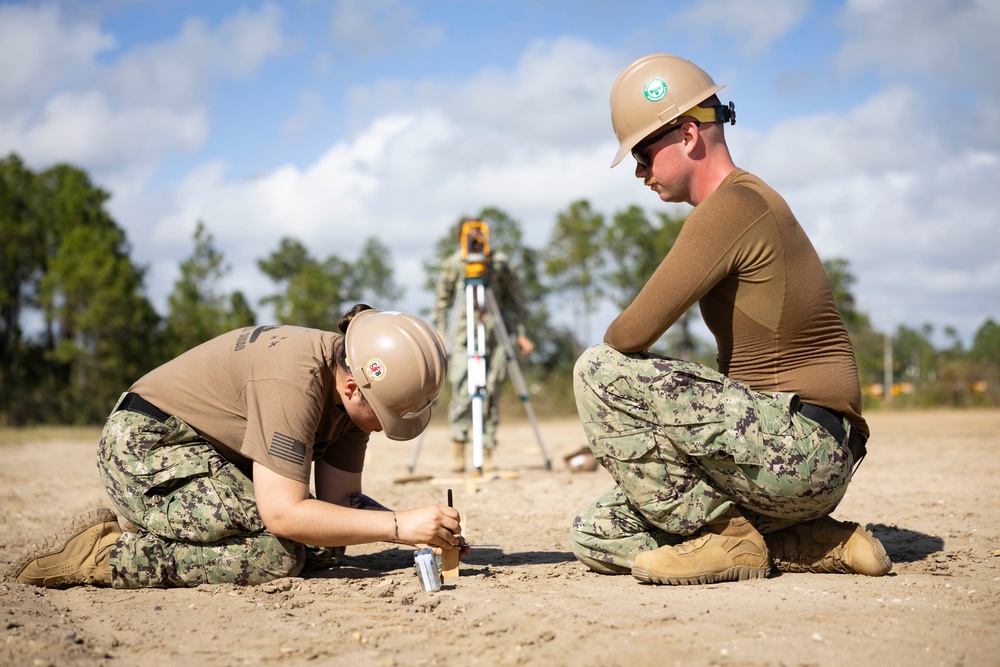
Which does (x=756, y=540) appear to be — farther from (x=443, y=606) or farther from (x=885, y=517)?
(x=885, y=517)

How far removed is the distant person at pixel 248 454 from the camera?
3.39 m

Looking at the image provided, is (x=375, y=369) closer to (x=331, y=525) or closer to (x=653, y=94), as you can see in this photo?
(x=331, y=525)

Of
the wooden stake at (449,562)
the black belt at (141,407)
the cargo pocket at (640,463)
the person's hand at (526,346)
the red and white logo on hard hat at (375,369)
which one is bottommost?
the wooden stake at (449,562)

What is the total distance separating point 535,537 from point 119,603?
2289 mm

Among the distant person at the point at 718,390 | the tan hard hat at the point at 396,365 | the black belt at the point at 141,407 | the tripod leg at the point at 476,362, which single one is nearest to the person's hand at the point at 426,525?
the tan hard hat at the point at 396,365

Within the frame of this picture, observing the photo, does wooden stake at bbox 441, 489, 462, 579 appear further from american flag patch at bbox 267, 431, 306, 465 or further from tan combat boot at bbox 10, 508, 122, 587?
tan combat boot at bbox 10, 508, 122, 587

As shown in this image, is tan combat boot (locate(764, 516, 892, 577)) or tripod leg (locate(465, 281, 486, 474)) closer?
tan combat boot (locate(764, 516, 892, 577))

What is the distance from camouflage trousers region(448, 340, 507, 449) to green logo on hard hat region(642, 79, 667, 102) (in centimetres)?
576

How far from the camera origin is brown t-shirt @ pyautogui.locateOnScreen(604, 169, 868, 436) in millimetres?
3318

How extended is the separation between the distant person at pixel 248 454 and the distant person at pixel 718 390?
751 mm

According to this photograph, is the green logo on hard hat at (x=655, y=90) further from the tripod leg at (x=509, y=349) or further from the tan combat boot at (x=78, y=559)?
the tripod leg at (x=509, y=349)

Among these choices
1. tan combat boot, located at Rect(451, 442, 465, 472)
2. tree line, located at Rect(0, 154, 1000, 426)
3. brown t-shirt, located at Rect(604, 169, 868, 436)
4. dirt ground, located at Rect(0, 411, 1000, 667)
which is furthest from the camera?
tree line, located at Rect(0, 154, 1000, 426)

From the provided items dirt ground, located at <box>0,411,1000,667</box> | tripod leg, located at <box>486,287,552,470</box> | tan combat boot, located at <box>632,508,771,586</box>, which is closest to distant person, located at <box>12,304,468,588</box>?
dirt ground, located at <box>0,411,1000,667</box>

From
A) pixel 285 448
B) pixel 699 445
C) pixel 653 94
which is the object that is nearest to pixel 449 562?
pixel 285 448
